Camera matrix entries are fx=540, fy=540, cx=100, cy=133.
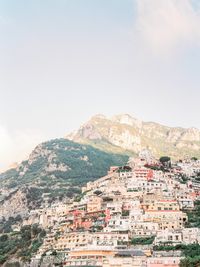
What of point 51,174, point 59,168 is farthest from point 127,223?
point 59,168

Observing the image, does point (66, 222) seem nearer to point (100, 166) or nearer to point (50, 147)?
point (100, 166)

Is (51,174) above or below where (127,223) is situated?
above

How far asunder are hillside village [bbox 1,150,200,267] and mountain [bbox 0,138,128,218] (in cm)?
1984

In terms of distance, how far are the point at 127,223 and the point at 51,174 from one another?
74.5 meters

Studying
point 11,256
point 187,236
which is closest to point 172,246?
point 187,236

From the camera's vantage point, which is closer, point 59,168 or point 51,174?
point 51,174

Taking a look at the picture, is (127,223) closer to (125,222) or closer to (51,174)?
(125,222)

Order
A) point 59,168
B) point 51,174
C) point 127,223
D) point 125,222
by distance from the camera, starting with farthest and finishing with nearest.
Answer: point 59,168 < point 51,174 < point 125,222 < point 127,223

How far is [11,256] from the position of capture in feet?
314

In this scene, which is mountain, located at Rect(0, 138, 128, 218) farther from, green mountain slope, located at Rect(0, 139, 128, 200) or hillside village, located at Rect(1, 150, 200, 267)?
hillside village, located at Rect(1, 150, 200, 267)

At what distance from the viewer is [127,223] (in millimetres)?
87812

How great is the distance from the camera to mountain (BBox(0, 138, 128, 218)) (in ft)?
468

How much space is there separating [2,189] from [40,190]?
2450cm

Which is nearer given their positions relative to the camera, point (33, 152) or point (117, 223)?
point (117, 223)
